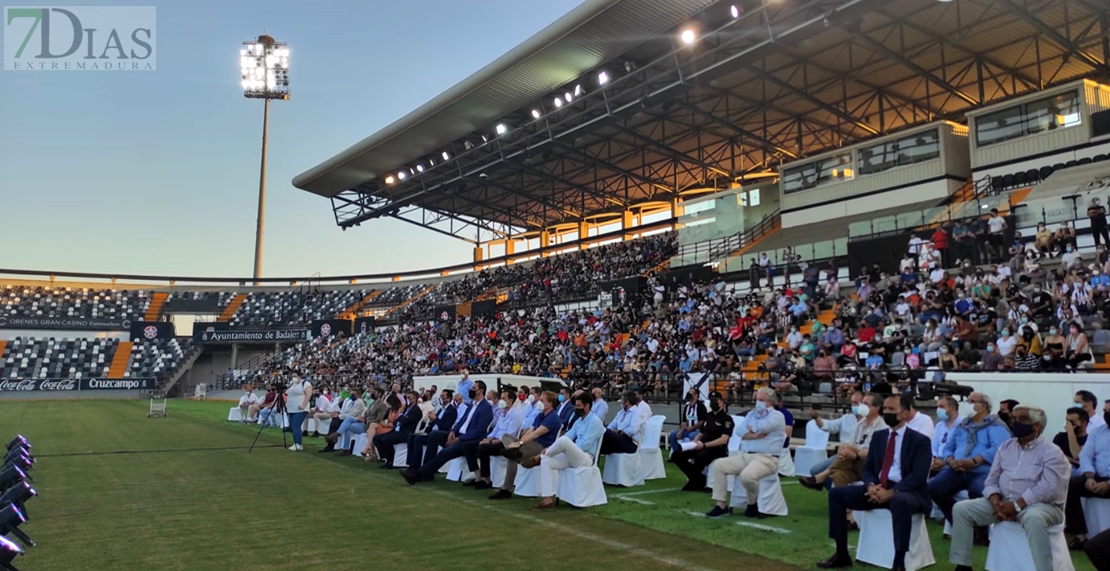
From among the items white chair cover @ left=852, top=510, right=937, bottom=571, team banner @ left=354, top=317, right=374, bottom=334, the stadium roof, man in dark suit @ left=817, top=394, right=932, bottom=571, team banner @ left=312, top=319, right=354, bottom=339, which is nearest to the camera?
man in dark suit @ left=817, top=394, right=932, bottom=571

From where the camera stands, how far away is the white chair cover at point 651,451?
11102 millimetres

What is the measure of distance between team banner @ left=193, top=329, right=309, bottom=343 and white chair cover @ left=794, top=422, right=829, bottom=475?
46522 millimetres

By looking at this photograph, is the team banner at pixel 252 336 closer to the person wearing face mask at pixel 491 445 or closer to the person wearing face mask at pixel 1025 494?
the person wearing face mask at pixel 491 445

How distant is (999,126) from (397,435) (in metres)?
22.5

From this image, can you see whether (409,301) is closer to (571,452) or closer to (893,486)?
(571,452)

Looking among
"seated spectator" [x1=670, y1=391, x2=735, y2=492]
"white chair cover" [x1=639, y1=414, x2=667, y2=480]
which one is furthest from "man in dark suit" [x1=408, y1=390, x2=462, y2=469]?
"seated spectator" [x1=670, y1=391, x2=735, y2=492]

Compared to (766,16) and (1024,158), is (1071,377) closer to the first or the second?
(766,16)

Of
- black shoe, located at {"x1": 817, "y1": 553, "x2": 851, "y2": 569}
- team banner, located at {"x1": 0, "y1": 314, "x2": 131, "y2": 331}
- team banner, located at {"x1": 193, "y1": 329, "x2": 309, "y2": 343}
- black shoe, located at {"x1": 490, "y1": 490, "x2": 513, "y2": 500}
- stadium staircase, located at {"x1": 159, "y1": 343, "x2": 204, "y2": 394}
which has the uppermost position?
team banner, located at {"x1": 0, "y1": 314, "x2": 131, "y2": 331}

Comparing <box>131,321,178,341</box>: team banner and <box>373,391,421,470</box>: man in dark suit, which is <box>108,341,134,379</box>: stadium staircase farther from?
<box>373,391,421,470</box>: man in dark suit

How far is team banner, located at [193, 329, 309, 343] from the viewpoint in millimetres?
53000

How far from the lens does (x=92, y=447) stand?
1570 centimetres

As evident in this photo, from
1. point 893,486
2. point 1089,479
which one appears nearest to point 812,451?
point 1089,479

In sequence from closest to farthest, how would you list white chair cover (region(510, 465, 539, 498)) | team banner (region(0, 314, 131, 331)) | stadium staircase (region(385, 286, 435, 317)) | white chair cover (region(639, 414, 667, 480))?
white chair cover (region(510, 465, 539, 498)), white chair cover (region(639, 414, 667, 480)), team banner (region(0, 314, 131, 331)), stadium staircase (region(385, 286, 435, 317))

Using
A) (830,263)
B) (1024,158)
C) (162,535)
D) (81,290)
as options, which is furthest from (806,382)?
(81,290)
